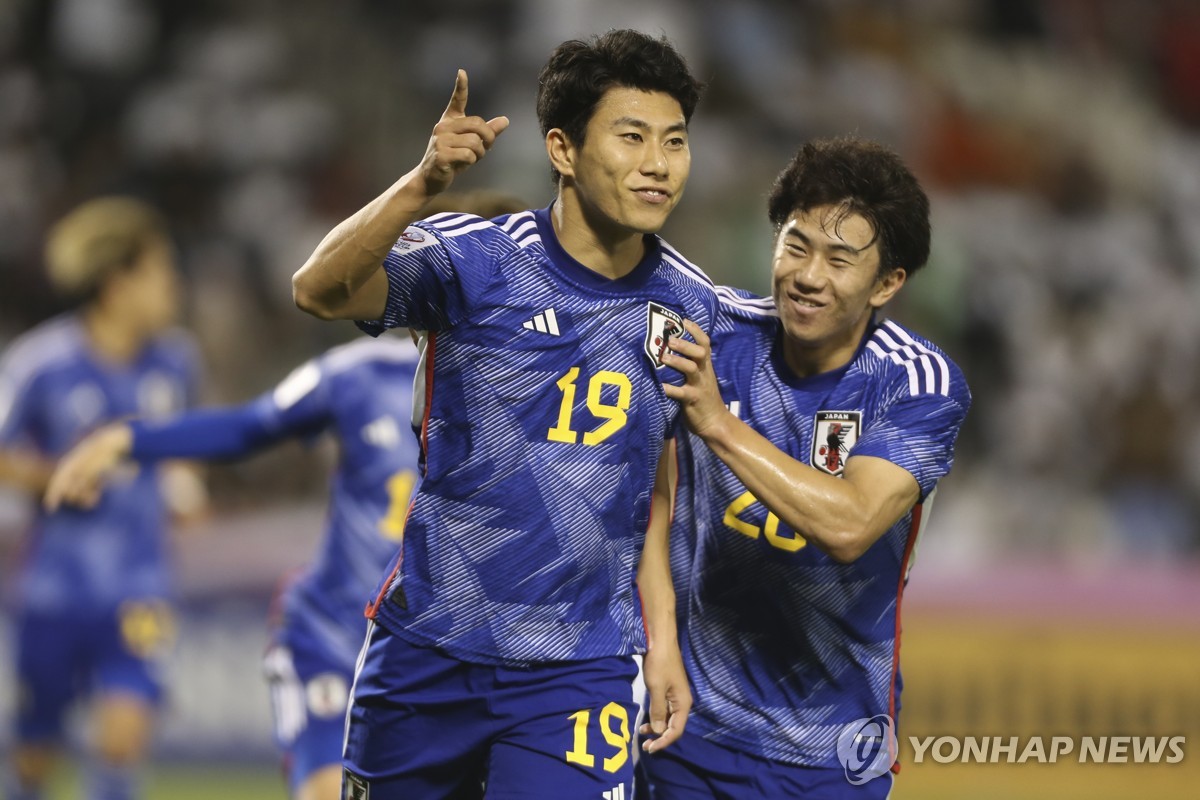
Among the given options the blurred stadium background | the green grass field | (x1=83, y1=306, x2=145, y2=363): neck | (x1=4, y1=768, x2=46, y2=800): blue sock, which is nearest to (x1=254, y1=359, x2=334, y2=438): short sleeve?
(x1=83, y1=306, x2=145, y2=363): neck

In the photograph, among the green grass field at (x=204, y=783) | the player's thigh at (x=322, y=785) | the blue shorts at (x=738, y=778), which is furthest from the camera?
the green grass field at (x=204, y=783)

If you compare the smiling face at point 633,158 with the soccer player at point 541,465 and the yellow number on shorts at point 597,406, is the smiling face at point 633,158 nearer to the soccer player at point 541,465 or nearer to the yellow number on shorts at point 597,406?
the soccer player at point 541,465

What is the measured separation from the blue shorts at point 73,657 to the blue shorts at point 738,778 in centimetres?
418

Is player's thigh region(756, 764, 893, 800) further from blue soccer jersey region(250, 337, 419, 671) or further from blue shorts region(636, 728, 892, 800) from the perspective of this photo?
blue soccer jersey region(250, 337, 419, 671)

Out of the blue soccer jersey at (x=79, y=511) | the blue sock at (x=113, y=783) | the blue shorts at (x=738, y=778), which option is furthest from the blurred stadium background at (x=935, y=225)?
the blue shorts at (x=738, y=778)

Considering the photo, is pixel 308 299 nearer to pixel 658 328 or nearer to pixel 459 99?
pixel 459 99

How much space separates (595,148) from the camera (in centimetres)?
410

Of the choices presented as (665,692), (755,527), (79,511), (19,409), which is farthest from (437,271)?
(19,409)

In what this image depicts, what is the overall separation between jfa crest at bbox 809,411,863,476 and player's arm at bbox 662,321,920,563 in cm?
31

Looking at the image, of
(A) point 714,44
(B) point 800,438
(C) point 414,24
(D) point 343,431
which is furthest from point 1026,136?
(B) point 800,438

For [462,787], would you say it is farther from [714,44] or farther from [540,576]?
[714,44]

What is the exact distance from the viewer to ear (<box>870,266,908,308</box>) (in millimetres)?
4496

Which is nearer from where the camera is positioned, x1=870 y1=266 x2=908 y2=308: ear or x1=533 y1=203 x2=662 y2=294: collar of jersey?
x1=533 y1=203 x2=662 y2=294: collar of jersey

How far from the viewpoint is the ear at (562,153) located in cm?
420
